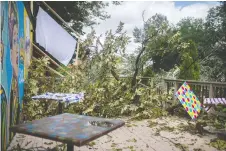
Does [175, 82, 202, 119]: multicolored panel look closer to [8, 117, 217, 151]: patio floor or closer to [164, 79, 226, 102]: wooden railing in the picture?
[164, 79, 226, 102]: wooden railing

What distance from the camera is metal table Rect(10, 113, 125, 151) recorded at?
79.1 inches

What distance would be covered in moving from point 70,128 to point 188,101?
16.1 ft

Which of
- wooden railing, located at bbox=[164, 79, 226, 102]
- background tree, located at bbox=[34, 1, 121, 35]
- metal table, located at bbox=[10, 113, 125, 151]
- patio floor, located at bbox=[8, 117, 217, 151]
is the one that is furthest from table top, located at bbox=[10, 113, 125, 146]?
background tree, located at bbox=[34, 1, 121, 35]

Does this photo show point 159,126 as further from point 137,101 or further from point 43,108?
point 43,108

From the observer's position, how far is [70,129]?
2.29 meters

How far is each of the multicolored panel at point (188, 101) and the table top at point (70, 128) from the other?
4.11m

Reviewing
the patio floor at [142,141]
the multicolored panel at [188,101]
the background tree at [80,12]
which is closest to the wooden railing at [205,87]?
the multicolored panel at [188,101]

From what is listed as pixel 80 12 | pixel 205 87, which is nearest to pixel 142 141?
pixel 205 87

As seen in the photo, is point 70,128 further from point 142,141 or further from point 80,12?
point 80,12

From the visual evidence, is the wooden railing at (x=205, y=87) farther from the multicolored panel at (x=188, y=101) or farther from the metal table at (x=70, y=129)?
the metal table at (x=70, y=129)

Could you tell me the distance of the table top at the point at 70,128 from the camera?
2014mm

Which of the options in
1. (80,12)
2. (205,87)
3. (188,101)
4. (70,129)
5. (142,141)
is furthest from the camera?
(80,12)

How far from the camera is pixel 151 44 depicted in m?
7.81

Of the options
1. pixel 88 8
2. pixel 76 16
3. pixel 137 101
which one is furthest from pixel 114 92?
pixel 88 8
